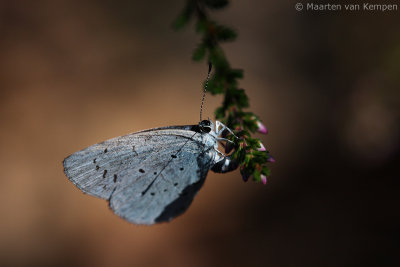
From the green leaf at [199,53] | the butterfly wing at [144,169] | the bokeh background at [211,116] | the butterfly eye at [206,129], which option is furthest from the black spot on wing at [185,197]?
the bokeh background at [211,116]

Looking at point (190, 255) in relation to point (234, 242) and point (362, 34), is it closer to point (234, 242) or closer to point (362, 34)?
point (234, 242)

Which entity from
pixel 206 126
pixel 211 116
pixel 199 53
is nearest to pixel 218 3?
pixel 199 53

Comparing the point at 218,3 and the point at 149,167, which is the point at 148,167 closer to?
the point at 149,167

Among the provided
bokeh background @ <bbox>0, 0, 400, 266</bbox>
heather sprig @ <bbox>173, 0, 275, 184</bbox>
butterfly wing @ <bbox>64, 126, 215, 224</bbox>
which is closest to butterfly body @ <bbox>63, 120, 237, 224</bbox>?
butterfly wing @ <bbox>64, 126, 215, 224</bbox>

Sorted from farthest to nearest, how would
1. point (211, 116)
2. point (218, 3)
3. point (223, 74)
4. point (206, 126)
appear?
point (211, 116), point (206, 126), point (223, 74), point (218, 3)

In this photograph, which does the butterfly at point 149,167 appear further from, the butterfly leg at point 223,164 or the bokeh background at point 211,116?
the bokeh background at point 211,116

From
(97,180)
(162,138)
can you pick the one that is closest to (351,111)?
(162,138)
